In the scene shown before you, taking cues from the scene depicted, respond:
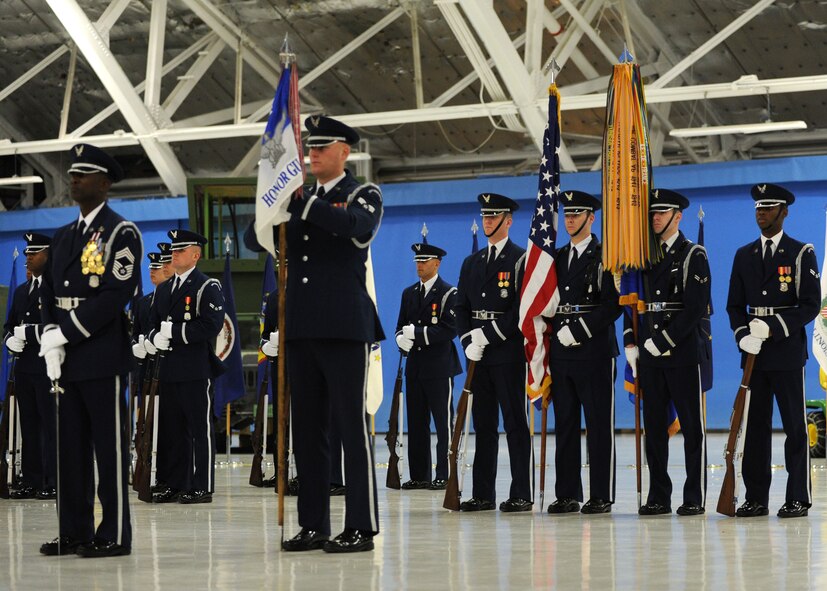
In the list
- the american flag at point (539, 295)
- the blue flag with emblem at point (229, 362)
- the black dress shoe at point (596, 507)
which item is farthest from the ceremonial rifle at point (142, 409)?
the black dress shoe at point (596, 507)

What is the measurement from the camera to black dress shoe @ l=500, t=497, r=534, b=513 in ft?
22.4

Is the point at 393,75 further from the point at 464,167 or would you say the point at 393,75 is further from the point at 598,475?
the point at 598,475

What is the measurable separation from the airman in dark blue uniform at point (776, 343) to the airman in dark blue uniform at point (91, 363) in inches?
121

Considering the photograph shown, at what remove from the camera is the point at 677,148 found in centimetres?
1630

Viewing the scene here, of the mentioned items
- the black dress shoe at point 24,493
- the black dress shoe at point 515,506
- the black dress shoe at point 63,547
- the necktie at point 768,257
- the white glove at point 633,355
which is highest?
the necktie at point 768,257

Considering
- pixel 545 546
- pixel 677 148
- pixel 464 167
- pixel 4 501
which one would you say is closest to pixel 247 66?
pixel 464 167

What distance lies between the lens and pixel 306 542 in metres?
5.05

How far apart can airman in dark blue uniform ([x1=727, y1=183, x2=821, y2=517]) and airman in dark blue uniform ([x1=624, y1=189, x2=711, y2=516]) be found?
0.79ft

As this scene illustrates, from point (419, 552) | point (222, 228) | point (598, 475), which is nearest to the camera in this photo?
point (419, 552)

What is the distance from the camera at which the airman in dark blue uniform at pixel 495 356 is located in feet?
22.8

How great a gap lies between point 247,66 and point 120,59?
1784 millimetres

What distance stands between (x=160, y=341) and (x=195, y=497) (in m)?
0.98

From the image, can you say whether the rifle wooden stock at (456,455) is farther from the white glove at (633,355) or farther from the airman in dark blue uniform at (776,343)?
the airman in dark blue uniform at (776,343)

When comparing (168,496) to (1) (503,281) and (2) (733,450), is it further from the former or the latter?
(2) (733,450)
